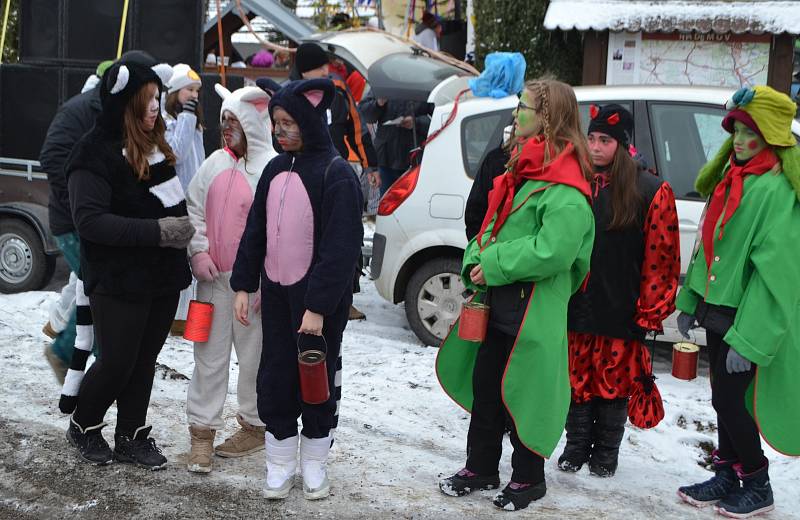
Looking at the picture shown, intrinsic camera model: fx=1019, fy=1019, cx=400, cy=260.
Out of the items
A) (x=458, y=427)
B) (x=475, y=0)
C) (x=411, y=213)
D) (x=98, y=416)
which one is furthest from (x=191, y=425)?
(x=475, y=0)

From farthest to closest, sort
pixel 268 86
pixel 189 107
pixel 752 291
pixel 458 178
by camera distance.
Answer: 1. pixel 458 178
2. pixel 189 107
3. pixel 268 86
4. pixel 752 291

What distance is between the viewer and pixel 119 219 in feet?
14.5

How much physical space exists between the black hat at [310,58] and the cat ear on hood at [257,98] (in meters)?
3.02

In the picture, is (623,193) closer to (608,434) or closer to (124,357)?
(608,434)

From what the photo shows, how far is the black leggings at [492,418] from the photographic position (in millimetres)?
4445

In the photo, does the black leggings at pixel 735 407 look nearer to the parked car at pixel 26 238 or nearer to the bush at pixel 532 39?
the parked car at pixel 26 238

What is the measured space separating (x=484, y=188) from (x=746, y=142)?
1.29 metres

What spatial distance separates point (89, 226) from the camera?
14.5ft

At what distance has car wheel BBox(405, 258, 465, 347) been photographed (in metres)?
7.09

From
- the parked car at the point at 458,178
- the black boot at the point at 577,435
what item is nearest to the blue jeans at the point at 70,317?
the parked car at the point at 458,178

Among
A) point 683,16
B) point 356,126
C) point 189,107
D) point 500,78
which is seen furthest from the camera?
point 683,16

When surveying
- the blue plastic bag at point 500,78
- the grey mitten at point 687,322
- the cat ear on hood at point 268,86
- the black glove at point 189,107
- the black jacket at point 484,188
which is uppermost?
the blue plastic bag at point 500,78

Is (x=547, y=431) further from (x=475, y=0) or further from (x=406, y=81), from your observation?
(x=475, y=0)

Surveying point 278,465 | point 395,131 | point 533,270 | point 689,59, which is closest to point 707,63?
point 689,59
